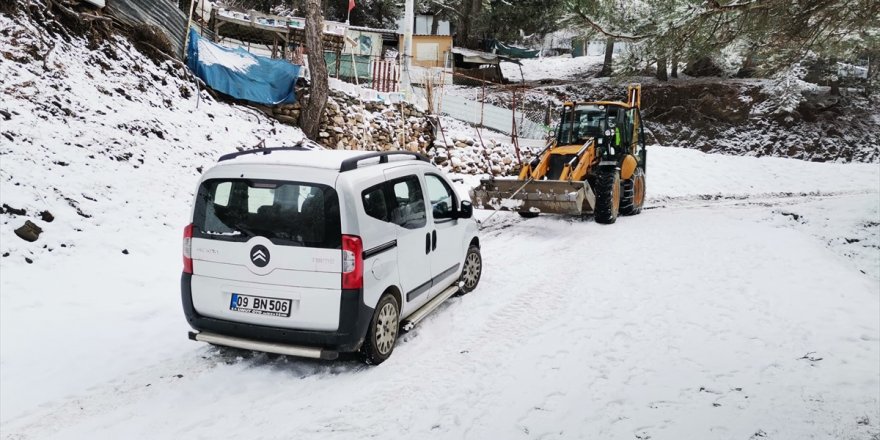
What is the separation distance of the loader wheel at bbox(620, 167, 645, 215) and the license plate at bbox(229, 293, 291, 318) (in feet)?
31.9

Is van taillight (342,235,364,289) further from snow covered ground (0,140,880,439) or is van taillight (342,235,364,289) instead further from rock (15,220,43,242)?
rock (15,220,43,242)

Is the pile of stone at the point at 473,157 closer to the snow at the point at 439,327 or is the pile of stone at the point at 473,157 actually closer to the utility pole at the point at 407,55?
the utility pole at the point at 407,55

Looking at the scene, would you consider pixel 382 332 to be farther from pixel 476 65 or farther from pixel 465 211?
pixel 476 65

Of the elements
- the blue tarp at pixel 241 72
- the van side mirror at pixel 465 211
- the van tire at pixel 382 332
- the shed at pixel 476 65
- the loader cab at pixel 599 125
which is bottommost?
the van tire at pixel 382 332

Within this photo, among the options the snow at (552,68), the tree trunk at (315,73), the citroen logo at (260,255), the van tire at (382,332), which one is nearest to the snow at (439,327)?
the van tire at (382,332)

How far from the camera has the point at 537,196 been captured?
10719 millimetres

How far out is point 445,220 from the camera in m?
6.25

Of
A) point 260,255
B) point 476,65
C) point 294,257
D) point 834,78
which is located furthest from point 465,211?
point 476,65

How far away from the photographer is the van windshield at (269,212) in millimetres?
4512

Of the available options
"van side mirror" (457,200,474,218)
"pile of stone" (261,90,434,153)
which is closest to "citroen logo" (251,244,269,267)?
"van side mirror" (457,200,474,218)

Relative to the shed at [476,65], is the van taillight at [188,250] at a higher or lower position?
lower

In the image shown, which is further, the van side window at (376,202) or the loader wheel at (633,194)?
the loader wheel at (633,194)

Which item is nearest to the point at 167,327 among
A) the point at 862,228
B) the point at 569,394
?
the point at 569,394

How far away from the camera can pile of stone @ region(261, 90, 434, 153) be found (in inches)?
595
